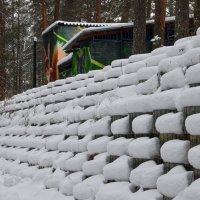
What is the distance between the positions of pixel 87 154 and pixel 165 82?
1.87m

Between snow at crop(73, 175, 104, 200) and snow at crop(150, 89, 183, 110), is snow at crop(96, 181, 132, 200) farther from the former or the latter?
snow at crop(150, 89, 183, 110)

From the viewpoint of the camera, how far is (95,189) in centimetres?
472

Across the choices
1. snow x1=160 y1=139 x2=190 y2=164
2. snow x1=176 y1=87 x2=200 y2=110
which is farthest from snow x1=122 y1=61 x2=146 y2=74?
snow x1=160 y1=139 x2=190 y2=164

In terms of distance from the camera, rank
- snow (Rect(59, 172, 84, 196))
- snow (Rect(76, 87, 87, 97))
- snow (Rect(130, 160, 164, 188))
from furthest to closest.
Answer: snow (Rect(76, 87, 87, 97)) < snow (Rect(59, 172, 84, 196)) < snow (Rect(130, 160, 164, 188))

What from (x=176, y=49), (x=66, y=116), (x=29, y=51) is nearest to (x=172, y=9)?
(x=29, y=51)

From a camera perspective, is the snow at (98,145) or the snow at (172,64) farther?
the snow at (98,145)

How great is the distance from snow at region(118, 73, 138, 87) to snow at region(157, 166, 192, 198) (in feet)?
7.48

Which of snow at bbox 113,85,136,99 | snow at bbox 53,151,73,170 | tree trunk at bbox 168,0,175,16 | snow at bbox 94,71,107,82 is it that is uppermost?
tree trunk at bbox 168,0,175,16

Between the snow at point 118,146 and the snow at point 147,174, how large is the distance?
21.6 inches

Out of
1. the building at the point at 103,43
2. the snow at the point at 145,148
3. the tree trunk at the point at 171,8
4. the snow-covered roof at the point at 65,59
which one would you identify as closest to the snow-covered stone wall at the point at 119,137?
the snow at the point at 145,148

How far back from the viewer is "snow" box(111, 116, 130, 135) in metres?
4.80

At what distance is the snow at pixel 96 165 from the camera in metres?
5.00

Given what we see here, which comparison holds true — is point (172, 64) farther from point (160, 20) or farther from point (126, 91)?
point (160, 20)

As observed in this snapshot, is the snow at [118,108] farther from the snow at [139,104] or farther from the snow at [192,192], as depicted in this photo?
the snow at [192,192]
